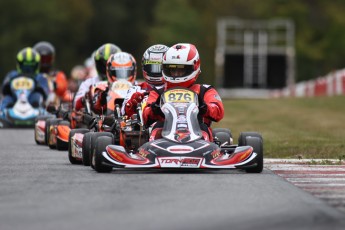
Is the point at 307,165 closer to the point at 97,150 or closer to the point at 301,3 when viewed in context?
the point at 97,150

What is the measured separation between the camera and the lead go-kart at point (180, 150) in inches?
621

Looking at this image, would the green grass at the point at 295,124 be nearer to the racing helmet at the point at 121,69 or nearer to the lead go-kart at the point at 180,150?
the racing helmet at the point at 121,69

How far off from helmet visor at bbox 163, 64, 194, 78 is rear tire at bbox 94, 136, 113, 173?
1.29 metres

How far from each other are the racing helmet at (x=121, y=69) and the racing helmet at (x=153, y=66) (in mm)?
2521

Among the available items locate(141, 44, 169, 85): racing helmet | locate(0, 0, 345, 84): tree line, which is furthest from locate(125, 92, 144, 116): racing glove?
locate(0, 0, 345, 84): tree line

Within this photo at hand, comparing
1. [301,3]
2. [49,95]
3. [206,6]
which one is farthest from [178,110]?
[206,6]

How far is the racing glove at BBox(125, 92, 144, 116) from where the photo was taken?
18.3m

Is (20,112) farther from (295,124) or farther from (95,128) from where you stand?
(95,128)

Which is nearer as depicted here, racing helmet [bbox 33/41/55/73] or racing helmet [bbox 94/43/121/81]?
racing helmet [bbox 94/43/121/81]

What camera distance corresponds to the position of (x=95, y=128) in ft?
66.0

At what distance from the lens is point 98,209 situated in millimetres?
12305

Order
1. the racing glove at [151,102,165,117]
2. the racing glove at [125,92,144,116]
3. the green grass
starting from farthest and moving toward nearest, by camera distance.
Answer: the green grass → the racing glove at [125,92,144,116] → the racing glove at [151,102,165,117]

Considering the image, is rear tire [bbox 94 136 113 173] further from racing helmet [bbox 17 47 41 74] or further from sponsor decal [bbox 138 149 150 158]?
racing helmet [bbox 17 47 41 74]

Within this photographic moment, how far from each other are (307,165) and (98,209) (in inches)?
236
